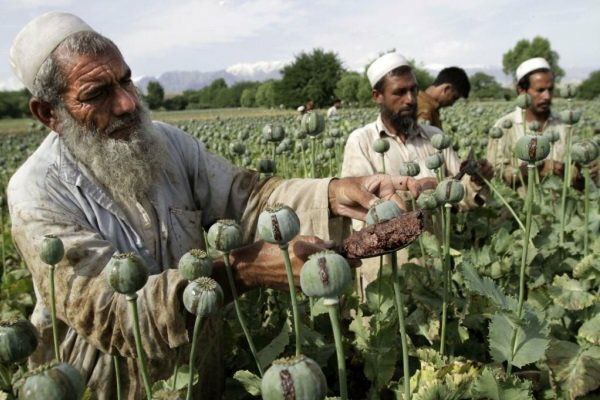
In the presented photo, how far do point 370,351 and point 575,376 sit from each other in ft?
2.27

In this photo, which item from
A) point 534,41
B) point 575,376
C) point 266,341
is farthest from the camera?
point 534,41

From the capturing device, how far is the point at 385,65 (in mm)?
4062

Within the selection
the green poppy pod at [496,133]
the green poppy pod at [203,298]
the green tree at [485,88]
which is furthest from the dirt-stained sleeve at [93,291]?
the green tree at [485,88]

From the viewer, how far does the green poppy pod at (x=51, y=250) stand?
1.61 metres

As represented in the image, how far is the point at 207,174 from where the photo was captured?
8.34 feet

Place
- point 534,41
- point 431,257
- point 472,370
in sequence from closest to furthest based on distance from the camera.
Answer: point 472,370, point 431,257, point 534,41

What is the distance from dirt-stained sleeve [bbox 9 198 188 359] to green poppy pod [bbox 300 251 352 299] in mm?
624

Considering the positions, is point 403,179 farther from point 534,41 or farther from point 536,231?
point 534,41

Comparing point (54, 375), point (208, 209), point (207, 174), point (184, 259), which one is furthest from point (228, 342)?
point (54, 375)

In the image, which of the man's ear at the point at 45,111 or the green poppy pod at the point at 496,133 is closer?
the man's ear at the point at 45,111

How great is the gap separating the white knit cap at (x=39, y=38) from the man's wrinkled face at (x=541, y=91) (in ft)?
13.4

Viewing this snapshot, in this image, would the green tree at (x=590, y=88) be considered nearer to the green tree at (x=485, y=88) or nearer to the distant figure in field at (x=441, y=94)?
the green tree at (x=485, y=88)

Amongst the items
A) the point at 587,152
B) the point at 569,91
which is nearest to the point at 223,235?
the point at 587,152

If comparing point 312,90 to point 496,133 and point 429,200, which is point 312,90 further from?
point 429,200
